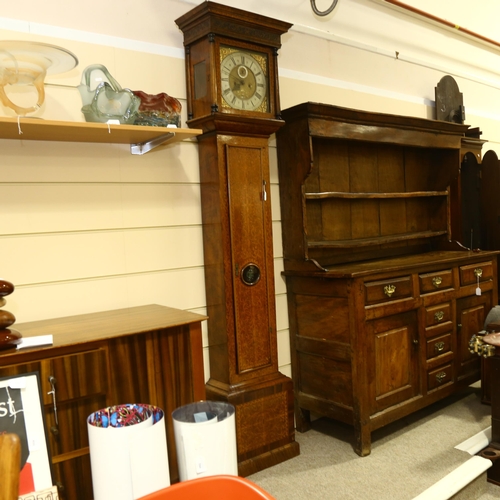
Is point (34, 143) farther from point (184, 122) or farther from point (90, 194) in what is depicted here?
point (184, 122)

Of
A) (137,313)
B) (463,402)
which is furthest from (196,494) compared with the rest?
(463,402)

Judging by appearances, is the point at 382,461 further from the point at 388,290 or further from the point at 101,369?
the point at 101,369

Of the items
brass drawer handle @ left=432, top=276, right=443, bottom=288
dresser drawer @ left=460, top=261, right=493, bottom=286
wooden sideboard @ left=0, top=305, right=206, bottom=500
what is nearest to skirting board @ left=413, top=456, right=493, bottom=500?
brass drawer handle @ left=432, top=276, right=443, bottom=288

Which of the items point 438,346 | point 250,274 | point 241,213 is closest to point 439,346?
point 438,346

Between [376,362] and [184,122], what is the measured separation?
1.55 m

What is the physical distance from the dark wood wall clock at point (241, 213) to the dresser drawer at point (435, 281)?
91 cm

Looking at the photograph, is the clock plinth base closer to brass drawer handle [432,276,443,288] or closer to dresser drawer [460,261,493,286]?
brass drawer handle [432,276,443,288]

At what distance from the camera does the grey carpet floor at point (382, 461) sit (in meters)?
2.27

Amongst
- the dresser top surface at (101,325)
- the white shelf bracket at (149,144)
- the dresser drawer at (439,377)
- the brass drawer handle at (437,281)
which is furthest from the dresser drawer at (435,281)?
the white shelf bracket at (149,144)

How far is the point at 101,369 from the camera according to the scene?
1.73 m

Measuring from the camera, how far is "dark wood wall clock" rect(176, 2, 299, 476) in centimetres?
238

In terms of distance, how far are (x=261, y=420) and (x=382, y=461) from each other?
62 centimetres

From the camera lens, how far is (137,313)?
7.04 ft

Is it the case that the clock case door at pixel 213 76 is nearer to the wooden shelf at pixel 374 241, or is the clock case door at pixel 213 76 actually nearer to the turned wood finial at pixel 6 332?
the wooden shelf at pixel 374 241
